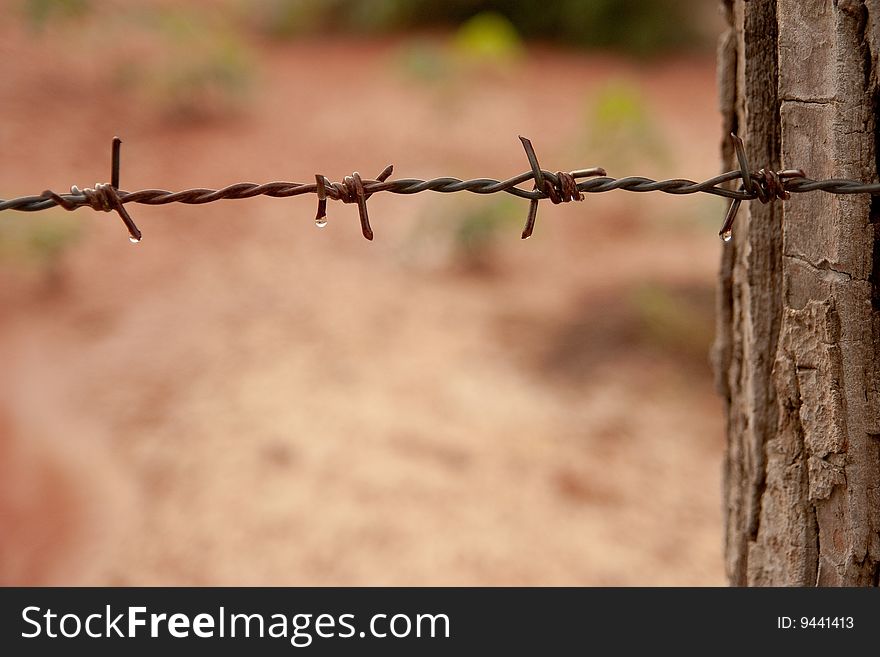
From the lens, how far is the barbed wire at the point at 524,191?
786 mm

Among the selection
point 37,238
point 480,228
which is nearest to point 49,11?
point 37,238

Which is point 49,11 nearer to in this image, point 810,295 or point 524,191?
point 524,191

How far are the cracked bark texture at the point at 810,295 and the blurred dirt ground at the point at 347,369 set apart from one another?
156 cm

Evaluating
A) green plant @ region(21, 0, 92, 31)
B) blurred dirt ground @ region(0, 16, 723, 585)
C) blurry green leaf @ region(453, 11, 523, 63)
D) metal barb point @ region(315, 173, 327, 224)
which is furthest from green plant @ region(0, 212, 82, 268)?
metal barb point @ region(315, 173, 327, 224)

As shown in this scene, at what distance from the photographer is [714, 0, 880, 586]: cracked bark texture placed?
32.3 inches

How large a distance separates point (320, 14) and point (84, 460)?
6.27m

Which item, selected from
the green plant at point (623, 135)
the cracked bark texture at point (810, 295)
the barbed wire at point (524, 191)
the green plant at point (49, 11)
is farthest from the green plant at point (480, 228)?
the green plant at point (49, 11)

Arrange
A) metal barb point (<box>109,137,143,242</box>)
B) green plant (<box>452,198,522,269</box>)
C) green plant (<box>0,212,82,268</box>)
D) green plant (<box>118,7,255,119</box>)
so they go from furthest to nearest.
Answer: green plant (<box>118,7,255,119</box>) → green plant (<box>452,198,522,269</box>) → green plant (<box>0,212,82,268</box>) → metal barb point (<box>109,137,143,242</box>)

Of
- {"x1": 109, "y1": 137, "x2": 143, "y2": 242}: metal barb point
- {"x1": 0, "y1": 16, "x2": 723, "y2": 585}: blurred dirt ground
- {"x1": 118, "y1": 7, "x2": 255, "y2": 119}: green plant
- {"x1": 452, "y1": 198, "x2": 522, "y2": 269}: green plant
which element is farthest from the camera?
{"x1": 118, "y1": 7, "x2": 255, "y2": 119}: green plant

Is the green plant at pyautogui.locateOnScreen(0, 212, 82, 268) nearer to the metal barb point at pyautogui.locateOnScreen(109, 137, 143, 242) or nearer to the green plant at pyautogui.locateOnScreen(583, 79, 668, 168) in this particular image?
the green plant at pyautogui.locateOnScreen(583, 79, 668, 168)

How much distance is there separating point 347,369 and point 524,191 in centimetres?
271

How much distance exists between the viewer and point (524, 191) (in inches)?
31.6

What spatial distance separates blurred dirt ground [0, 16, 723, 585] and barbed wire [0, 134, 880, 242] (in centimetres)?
176

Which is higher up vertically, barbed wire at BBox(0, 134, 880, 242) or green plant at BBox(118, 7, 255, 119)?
green plant at BBox(118, 7, 255, 119)
